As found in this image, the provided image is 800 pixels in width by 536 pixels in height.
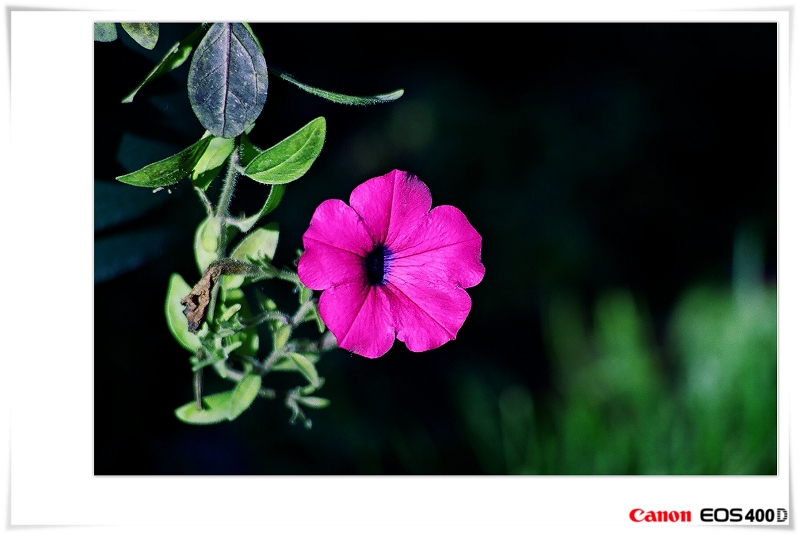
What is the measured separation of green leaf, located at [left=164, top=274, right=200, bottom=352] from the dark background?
782mm

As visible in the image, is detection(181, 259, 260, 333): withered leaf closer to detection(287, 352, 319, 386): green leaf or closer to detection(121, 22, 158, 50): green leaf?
detection(287, 352, 319, 386): green leaf

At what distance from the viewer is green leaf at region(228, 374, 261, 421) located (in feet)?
2.56

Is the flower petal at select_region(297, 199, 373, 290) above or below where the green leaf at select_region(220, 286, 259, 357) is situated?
above

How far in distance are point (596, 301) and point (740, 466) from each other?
565 millimetres

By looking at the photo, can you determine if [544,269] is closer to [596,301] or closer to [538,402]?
[596,301]

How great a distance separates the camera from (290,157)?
2.16 feet

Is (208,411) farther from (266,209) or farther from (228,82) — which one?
(228,82)

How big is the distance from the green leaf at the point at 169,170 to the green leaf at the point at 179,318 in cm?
15

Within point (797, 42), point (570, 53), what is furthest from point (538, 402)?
point (797, 42)

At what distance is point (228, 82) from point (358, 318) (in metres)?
0.25

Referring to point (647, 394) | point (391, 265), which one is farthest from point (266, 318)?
point (647, 394)

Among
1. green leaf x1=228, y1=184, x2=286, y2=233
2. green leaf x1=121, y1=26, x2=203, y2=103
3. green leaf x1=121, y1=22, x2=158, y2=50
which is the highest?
green leaf x1=121, y1=22, x2=158, y2=50
